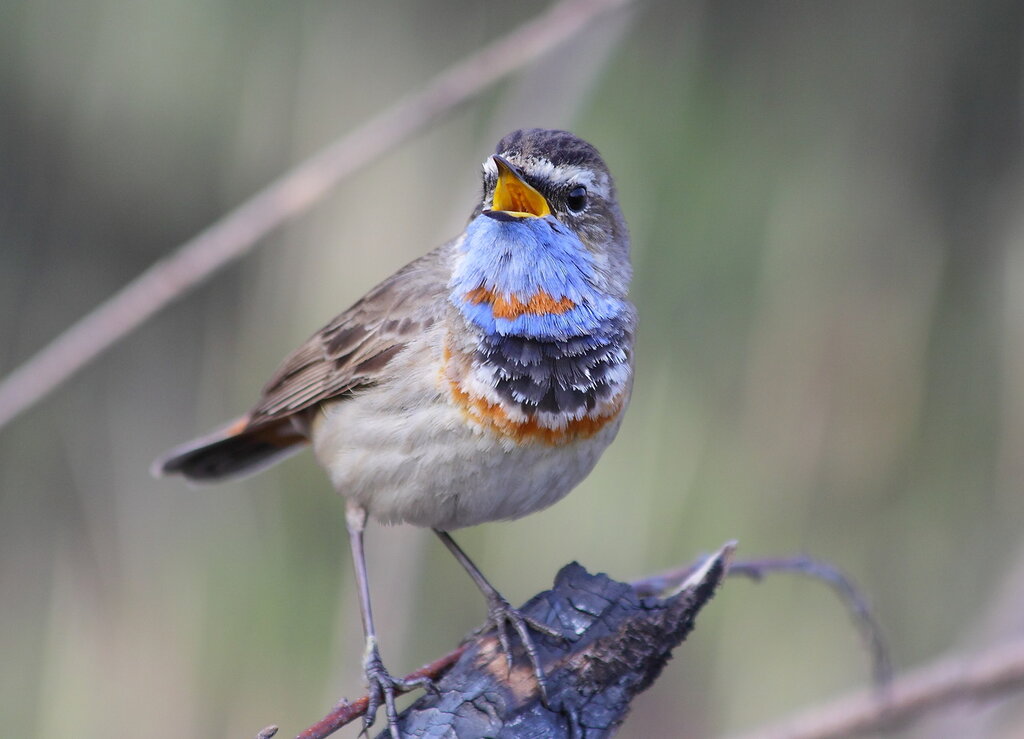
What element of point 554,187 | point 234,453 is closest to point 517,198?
point 554,187

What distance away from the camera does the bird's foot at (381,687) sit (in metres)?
2.40

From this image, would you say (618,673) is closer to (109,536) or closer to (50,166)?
(109,536)

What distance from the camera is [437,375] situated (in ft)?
10.2

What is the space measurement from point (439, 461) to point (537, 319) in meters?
0.45

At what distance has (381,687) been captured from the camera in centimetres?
287

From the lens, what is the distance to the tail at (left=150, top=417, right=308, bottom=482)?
3797 mm

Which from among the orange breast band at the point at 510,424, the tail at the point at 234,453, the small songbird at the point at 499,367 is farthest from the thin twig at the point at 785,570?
the tail at the point at 234,453

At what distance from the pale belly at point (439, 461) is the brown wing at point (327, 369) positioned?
126 mm

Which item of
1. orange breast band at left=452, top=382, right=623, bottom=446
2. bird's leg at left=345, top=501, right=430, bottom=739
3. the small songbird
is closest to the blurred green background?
bird's leg at left=345, top=501, right=430, bottom=739

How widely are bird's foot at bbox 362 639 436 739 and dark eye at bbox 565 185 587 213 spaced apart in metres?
1.26

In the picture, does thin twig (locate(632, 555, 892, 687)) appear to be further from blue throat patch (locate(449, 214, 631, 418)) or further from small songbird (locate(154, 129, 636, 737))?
blue throat patch (locate(449, 214, 631, 418))

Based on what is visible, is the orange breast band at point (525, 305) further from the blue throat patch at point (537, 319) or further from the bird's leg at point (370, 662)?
the bird's leg at point (370, 662)

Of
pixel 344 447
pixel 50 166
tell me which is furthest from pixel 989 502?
pixel 50 166

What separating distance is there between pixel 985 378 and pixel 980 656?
2.11 m
